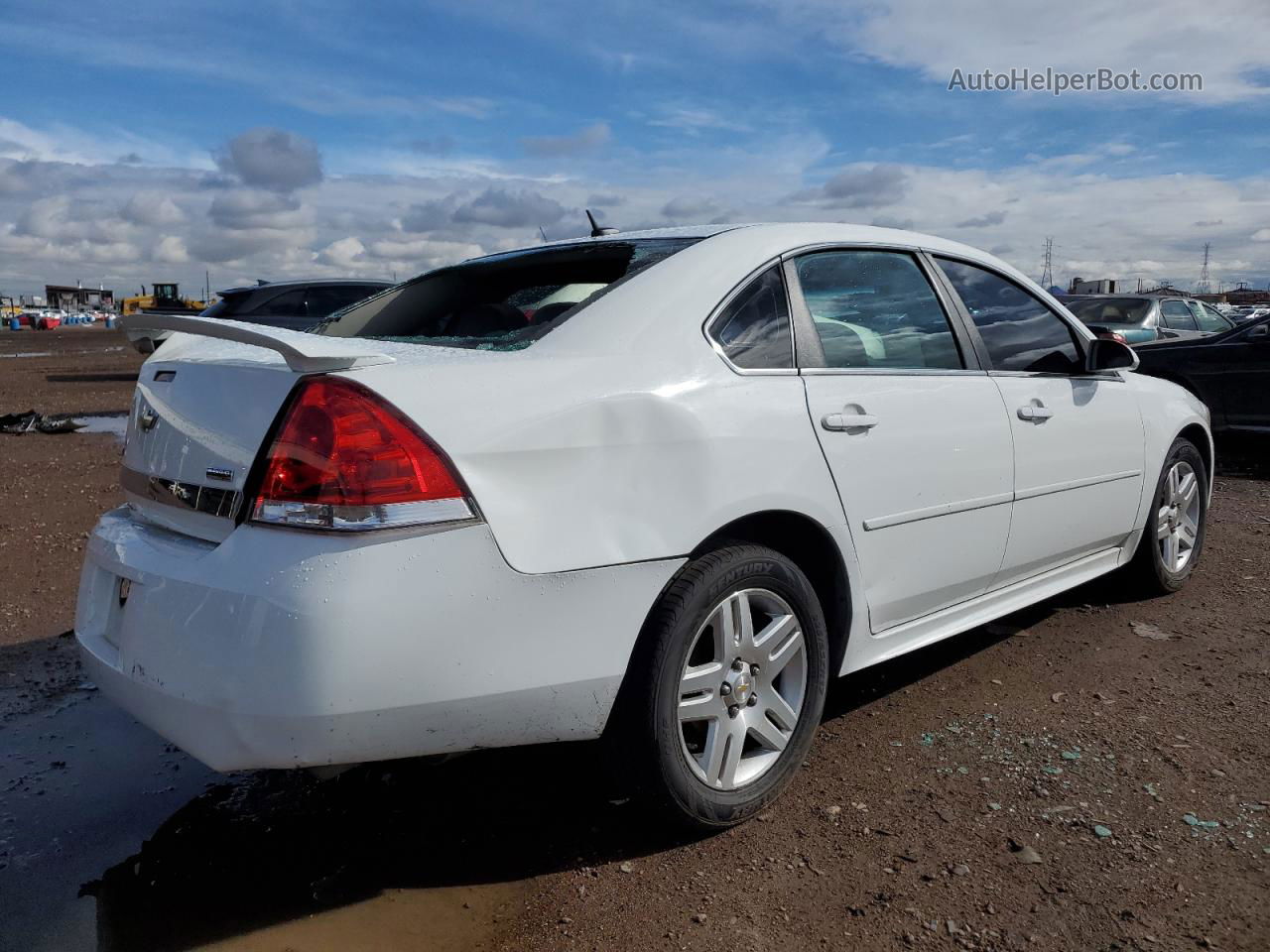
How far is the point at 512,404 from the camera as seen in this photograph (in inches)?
87.3

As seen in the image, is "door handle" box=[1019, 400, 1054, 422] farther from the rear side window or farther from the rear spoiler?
the rear side window

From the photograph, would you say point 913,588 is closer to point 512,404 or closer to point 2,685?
point 512,404

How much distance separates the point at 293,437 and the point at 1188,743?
2754mm

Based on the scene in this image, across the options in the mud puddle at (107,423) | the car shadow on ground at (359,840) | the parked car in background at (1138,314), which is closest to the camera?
the car shadow on ground at (359,840)

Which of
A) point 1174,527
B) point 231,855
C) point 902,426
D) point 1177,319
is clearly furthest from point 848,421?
point 1177,319

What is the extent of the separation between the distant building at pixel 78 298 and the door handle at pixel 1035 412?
116902mm

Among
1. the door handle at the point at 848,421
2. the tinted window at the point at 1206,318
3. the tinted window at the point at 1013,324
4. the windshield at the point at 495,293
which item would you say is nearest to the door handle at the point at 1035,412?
the tinted window at the point at 1013,324

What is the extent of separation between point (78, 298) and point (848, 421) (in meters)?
134

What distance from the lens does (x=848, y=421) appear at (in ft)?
9.29

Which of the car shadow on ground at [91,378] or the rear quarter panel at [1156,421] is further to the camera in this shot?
the car shadow on ground at [91,378]

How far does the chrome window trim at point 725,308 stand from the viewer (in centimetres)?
263

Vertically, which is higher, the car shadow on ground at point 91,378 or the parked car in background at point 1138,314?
the parked car in background at point 1138,314

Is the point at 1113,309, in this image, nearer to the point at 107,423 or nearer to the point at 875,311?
the point at 875,311

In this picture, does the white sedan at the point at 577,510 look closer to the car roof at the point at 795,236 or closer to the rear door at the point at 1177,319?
the car roof at the point at 795,236
